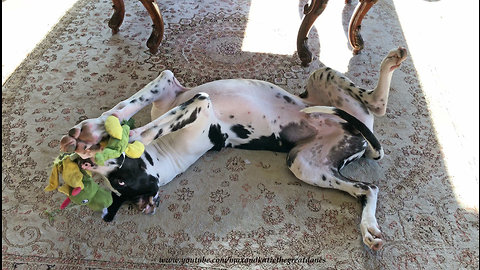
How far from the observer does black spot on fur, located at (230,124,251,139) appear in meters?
1.46

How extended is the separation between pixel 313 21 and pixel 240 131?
0.82m

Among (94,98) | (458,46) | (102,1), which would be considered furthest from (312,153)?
(102,1)

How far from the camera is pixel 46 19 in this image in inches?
93.1

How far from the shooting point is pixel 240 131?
1.46 metres

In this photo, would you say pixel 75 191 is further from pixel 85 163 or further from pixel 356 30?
pixel 356 30

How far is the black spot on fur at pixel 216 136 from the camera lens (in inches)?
55.9

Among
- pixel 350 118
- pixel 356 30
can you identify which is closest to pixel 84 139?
pixel 350 118

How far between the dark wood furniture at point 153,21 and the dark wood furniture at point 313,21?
29.0 inches

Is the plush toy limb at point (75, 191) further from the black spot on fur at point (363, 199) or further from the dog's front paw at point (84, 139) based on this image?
the black spot on fur at point (363, 199)

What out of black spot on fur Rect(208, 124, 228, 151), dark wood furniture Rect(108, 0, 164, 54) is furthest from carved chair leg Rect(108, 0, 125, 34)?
black spot on fur Rect(208, 124, 228, 151)

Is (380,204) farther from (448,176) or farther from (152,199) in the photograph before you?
(152,199)

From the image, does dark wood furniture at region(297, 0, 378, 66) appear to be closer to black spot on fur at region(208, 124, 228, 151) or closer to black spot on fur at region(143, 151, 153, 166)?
black spot on fur at region(208, 124, 228, 151)

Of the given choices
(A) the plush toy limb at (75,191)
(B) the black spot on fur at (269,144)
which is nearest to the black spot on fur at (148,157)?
(A) the plush toy limb at (75,191)

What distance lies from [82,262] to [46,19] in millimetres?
1705
